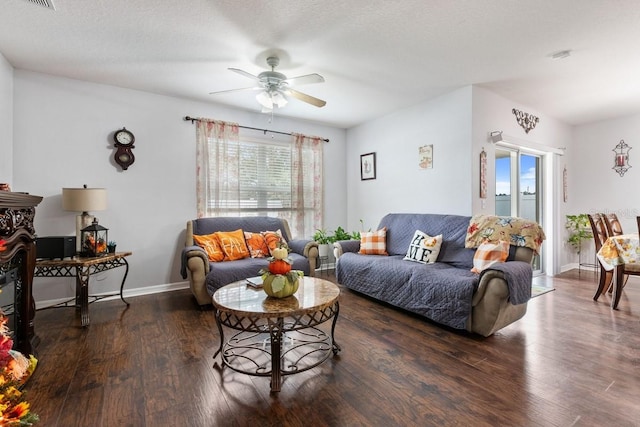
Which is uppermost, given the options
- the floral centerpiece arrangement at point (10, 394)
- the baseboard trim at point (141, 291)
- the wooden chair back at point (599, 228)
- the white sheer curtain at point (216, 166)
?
the white sheer curtain at point (216, 166)

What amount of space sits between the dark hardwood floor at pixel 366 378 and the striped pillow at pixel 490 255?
587mm

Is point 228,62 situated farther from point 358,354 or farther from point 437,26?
point 358,354

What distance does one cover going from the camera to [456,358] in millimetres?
2166

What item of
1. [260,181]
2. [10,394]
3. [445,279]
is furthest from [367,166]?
[10,394]

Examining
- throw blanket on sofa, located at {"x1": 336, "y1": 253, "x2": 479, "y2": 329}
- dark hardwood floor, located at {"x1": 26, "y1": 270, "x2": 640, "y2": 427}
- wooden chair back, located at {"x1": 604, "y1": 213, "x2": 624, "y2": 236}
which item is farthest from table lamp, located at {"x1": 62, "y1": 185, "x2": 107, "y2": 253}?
wooden chair back, located at {"x1": 604, "y1": 213, "x2": 624, "y2": 236}

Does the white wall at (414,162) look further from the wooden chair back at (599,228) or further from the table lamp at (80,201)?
the table lamp at (80,201)

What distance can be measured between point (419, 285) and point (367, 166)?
267cm

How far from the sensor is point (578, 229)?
202 inches

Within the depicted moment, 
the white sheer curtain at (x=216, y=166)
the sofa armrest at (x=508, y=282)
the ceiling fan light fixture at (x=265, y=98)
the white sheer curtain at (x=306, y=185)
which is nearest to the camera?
the sofa armrest at (x=508, y=282)

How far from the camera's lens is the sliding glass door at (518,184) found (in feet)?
13.8

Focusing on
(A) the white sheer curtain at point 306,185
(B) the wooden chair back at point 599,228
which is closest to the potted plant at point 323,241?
(A) the white sheer curtain at point 306,185

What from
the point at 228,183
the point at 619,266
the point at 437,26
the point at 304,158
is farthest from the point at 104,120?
the point at 619,266

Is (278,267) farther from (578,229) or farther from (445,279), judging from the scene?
(578,229)

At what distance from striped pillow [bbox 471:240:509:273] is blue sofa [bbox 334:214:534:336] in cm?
10
